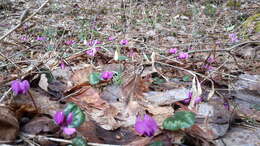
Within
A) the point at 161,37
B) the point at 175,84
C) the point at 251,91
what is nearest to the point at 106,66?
the point at 175,84

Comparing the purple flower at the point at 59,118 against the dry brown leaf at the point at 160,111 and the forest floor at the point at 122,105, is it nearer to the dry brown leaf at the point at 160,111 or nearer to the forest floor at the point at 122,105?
the forest floor at the point at 122,105

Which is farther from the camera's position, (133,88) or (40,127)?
(133,88)

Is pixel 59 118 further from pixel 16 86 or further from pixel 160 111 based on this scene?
pixel 160 111

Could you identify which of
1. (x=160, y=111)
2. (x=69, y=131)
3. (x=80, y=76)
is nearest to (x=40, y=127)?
(x=69, y=131)

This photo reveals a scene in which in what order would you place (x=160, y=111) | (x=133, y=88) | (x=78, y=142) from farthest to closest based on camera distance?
(x=133, y=88) < (x=160, y=111) < (x=78, y=142)

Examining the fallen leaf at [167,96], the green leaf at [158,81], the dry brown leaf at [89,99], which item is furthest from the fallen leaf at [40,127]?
the green leaf at [158,81]

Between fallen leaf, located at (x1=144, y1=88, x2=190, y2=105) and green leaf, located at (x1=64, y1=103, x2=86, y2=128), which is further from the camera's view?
fallen leaf, located at (x1=144, y1=88, x2=190, y2=105)

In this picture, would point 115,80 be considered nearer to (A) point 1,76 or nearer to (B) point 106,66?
(B) point 106,66

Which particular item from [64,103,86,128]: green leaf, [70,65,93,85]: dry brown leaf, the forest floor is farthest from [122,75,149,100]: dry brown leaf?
[64,103,86,128]: green leaf

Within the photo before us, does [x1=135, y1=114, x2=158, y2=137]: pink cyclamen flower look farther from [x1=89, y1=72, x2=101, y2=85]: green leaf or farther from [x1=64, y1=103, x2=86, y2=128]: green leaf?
[x1=89, y1=72, x2=101, y2=85]: green leaf
